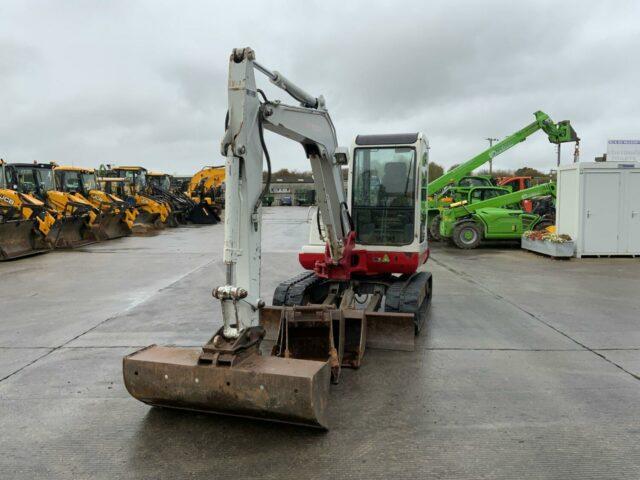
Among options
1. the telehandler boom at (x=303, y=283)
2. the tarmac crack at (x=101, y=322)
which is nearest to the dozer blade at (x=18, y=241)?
the tarmac crack at (x=101, y=322)

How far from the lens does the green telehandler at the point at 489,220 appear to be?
53.9 feet

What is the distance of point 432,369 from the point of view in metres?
5.01

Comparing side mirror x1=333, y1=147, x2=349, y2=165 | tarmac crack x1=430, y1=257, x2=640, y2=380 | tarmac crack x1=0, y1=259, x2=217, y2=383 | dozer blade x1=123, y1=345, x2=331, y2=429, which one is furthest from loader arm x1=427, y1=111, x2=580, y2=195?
dozer blade x1=123, y1=345, x2=331, y2=429

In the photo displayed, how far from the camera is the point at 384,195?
6.91 metres

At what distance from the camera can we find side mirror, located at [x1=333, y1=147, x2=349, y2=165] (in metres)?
5.52

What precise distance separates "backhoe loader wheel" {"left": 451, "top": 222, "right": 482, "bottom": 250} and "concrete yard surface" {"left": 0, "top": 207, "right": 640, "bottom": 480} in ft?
25.7

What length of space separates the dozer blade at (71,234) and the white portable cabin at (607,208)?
15088 mm

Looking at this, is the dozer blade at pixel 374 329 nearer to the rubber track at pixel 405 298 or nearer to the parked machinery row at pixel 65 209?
the rubber track at pixel 405 298

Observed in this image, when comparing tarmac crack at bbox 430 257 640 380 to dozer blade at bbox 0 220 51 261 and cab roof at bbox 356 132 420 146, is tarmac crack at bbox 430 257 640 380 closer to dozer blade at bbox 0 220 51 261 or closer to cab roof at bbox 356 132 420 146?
cab roof at bbox 356 132 420 146

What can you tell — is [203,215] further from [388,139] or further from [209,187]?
[388,139]

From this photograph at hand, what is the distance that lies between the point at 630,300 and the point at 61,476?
842 cm

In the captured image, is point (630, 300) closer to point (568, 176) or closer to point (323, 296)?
point (323, 296)

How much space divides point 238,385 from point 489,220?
14.4m

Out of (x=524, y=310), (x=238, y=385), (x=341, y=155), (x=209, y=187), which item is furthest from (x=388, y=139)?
(x=209, y=187)
